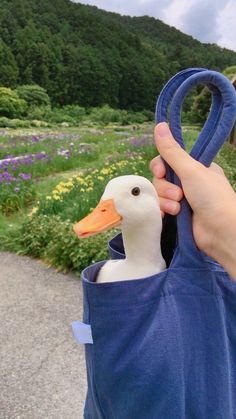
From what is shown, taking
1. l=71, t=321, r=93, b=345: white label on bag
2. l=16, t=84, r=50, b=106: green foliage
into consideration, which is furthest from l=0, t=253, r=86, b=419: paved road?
l=16, t=84, r=50, b=106: green foliage

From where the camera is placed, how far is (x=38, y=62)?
48656 mm

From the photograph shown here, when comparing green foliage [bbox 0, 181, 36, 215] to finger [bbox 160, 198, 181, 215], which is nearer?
finger [bbox 160, 198, 181, 215]

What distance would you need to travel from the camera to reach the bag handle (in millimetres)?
830

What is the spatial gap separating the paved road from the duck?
1803 millimetres

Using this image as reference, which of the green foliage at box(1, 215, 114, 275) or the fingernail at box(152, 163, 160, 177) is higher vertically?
the fingernail at box(152, 163, 160, 177)

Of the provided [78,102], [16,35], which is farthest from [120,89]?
[16,35]

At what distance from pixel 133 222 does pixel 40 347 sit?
2.33 meters

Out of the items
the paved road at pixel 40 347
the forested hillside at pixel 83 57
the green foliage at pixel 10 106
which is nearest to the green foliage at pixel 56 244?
the paved road at pixel 40 347

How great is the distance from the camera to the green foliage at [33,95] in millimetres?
41656

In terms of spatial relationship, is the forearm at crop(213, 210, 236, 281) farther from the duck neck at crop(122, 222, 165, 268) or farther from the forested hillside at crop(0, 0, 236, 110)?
the forested hillside at crop(0, 0, 236, 110)

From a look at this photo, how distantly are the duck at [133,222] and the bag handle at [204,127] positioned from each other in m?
0.06

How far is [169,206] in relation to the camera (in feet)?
2.90

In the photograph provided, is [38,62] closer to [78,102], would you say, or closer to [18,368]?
[78,102]

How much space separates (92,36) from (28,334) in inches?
2398
